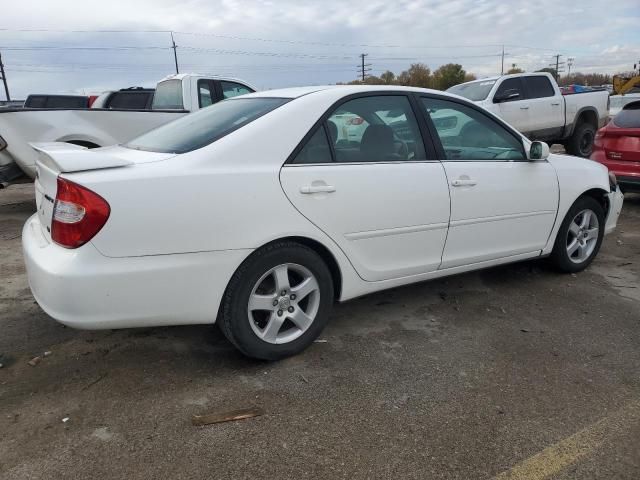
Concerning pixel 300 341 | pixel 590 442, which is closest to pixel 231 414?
pixel 300 341

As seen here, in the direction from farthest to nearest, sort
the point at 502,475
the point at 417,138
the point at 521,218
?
the point at 521,218, the point at 417,138, the point at 502,475

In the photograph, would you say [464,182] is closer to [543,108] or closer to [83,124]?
[83,124]

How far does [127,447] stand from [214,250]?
1.01m

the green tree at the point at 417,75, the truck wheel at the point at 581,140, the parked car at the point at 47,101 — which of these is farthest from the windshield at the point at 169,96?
the green tree at the point at 417,75

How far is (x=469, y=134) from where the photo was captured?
405 cm

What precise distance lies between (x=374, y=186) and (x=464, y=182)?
0.80 m

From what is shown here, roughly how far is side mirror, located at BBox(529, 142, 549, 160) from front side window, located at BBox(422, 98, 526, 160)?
7 cm

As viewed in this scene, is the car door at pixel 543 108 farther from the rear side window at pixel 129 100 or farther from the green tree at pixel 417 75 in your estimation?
the green tree at pixel 417 75

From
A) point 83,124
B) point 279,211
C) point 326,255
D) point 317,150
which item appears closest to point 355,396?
point 326,255

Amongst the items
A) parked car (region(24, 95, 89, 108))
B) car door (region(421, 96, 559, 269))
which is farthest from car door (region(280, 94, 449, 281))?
parked car (region(24, 95, 89, 108))

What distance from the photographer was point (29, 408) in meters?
2.69

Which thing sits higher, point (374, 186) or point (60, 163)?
point (60, 163)

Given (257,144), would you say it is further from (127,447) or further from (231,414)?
(127,447)

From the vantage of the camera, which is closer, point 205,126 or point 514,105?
point 205,126
